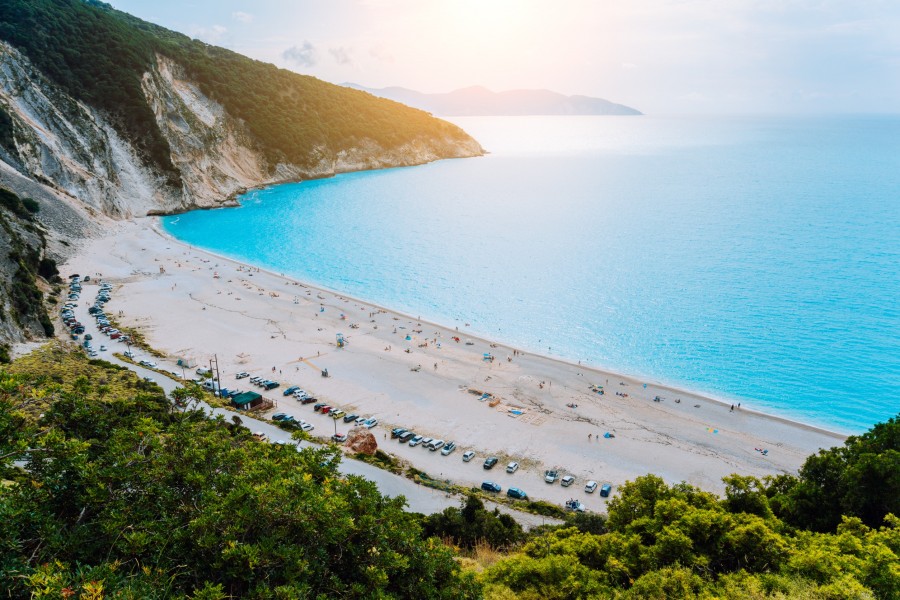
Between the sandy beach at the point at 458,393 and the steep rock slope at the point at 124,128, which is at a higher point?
the steep rock slope at the point at 124,128

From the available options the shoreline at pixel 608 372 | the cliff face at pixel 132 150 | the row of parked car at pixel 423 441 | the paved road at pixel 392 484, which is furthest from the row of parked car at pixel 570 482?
the cliff face at pixel 132 150

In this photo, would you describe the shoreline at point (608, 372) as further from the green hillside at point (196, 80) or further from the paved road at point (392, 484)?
the green hillside at point (196, 80)

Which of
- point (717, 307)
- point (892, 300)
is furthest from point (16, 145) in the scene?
point (892, 300)

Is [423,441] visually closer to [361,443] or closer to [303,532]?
[361,443]

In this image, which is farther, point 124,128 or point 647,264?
point 124,128

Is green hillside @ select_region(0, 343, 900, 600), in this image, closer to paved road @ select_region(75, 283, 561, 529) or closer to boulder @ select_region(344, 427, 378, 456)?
paved road @ select_region(75, 283, 561, 529)

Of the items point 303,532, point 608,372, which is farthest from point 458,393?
point 303,532
